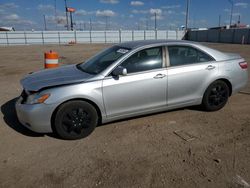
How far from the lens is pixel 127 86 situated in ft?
12.8

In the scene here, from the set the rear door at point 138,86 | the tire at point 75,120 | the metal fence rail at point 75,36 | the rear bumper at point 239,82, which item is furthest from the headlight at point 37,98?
the metal fence rail at point 75,36

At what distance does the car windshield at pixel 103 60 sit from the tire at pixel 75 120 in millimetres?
699

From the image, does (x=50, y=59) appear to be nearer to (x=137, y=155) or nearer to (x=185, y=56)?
(x=185, y=56)

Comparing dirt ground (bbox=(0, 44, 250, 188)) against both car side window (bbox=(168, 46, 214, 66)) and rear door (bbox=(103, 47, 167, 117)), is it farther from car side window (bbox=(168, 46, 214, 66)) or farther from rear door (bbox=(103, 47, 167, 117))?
car side window (bbox=(168, 46, 214, 66))

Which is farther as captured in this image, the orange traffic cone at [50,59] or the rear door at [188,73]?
the orange traffic cone at [50,59]

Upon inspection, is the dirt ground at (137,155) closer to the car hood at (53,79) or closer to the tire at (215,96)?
the tire at (215,96)

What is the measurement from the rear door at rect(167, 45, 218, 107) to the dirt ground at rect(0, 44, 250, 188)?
446 millimetres

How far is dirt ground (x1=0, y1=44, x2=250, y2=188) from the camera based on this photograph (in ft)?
Result: 9.07

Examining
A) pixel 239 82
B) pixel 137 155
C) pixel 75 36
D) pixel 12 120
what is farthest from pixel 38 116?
pixel 75 36

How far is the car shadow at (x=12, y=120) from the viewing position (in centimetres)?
405

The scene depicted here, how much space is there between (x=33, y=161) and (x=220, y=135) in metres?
2.95

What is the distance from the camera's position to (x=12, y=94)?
6418mm

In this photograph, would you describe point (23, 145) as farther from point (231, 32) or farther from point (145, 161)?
point (231, 32)

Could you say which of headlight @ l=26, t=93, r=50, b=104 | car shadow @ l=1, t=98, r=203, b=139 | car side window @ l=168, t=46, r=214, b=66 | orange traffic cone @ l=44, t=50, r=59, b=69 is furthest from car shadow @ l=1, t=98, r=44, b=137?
car side window @ l=168, t=46, r=214, b=66
